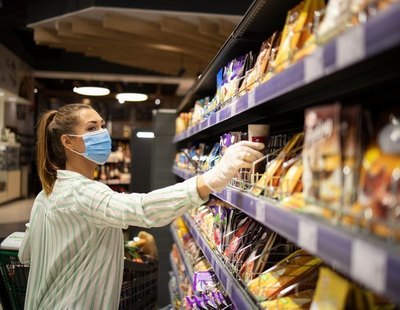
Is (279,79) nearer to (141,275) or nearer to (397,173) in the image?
(397,173)

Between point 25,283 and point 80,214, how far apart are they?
0.89 m

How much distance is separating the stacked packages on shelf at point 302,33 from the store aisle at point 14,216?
586 cm

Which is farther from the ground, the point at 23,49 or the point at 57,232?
the point at 23,49

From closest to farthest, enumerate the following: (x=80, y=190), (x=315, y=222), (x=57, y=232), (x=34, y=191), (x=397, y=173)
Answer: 1. (x=397, y=173)
2. (x=315, y=222)
3. (x=80, y=190)
4. (x=57, y=232)
5. (x=34, y=191)

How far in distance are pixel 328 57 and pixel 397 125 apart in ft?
0.60

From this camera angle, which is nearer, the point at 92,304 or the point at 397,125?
the point at 397,125

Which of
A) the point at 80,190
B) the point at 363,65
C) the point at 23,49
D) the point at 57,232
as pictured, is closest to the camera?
the point at 363,65

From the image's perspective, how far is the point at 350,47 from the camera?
0.83m

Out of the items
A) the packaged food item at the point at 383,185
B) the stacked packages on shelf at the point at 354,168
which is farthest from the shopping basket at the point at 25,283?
the packaged food item at the point at 383,185

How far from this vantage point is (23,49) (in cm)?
1253

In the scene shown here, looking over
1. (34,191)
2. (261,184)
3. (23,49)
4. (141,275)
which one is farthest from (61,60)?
(261,184)

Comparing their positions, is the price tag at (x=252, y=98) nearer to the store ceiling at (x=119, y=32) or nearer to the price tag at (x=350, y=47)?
the price tag at (x=350, y=47)

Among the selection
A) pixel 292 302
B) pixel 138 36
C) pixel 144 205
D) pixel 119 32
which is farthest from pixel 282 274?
pixel 138 36

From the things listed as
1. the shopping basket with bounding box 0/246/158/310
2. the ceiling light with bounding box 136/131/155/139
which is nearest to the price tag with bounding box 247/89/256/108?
the shopping basket with bounding box 0/246/158/310
